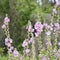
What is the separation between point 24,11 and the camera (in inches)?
433

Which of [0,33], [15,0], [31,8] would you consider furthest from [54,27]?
[31,8]

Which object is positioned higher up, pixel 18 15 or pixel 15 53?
pixel 18 15

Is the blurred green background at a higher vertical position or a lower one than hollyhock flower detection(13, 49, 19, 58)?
higher

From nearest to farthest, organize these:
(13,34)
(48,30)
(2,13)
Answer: (48,30)
(13,34)
(2,13)

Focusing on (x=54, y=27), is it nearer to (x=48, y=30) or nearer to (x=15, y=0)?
(x=48, y=30)

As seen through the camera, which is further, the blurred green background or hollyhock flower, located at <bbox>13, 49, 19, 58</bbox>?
the blurred green background

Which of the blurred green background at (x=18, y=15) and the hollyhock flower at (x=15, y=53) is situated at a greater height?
the blurred green background at (x=18, y=15)

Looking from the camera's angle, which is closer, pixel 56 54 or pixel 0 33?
pixel 56 54

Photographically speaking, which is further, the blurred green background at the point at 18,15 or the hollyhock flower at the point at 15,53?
the blurred green background at the point at 18,15

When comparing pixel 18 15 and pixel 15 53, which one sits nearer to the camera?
pixel 15 53

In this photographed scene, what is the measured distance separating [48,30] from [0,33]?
17.2 feet

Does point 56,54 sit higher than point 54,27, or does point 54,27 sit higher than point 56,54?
point 54,27

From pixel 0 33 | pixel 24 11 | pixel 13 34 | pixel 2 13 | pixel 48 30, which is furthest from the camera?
pixel 24 11

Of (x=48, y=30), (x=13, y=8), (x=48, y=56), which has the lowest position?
(x=48, y=56)
